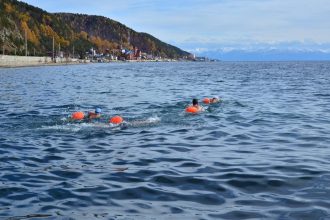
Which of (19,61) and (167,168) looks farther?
(19,61)

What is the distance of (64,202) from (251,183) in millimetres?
4258

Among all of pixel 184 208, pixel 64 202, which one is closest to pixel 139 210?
pixel 184 208

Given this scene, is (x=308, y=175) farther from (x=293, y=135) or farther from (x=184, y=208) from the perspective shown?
(x=293, y=135)

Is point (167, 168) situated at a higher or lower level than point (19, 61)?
lower

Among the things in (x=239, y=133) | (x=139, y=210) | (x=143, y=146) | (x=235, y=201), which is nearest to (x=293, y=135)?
(x=239, y=133)

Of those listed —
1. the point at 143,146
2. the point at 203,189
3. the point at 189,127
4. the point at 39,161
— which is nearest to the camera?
the point at 203,189

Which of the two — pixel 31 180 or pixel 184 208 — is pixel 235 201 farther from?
pixel 31 180

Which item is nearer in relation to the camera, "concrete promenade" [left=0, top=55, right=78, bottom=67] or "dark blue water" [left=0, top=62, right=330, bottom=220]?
"dark blue water" [left=0, top=62, right=330, bottom=220]

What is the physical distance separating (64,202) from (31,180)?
209 centimetres

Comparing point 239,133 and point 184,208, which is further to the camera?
point 239,133

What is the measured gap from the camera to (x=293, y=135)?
1738 centimetres

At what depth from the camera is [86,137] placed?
17344 mm

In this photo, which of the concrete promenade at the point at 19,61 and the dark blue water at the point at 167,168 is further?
the concrete promenade at the point at 19,61

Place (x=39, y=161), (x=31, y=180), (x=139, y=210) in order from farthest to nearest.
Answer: (x=39, y=161) < (x=31, y=180) < (x=139, y=210)
